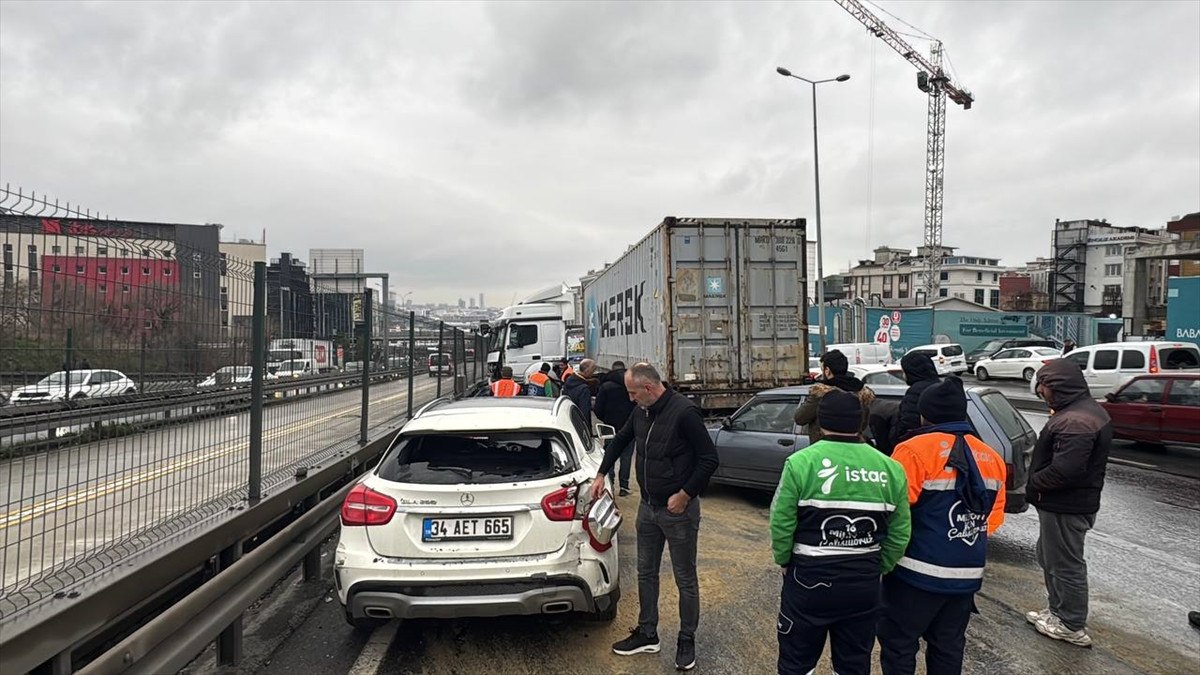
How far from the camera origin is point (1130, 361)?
1830cm

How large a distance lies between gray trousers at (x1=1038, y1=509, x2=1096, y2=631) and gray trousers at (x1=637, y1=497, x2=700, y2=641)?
2.37 m

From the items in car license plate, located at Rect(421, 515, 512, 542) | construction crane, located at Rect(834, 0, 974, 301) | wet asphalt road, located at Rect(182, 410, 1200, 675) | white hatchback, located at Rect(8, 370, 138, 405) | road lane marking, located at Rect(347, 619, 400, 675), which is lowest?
wet asphalt road, located at Rect(182, 410, 1200, 675)

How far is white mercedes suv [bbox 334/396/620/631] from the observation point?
381cm

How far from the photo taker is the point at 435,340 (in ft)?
41.8

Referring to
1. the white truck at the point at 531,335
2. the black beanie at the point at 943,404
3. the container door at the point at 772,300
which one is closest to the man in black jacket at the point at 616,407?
the container door at the point at 772,300

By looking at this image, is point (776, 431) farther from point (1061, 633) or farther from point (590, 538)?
point (590, 538)

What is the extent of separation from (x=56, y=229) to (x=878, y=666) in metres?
4.74

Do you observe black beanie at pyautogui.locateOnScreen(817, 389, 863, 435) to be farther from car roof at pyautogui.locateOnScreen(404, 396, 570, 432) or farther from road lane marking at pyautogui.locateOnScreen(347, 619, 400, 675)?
road lane marking at pyautogui.locateOnScreen(347, 619, 400, 675)

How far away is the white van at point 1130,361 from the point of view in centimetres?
1761

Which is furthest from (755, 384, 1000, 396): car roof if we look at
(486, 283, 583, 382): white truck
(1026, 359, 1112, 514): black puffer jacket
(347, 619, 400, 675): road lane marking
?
(486, 283, 583, 382): white truck

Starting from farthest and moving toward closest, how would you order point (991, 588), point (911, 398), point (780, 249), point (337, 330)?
point (780, 249), point (337, 330), point (991, 588), point (911, 398)

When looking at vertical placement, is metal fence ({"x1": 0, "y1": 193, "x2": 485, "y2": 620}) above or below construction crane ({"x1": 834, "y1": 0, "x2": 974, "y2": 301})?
below

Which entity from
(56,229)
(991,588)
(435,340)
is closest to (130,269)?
(56,229)

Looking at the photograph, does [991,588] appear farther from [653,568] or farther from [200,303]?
[200,303]
